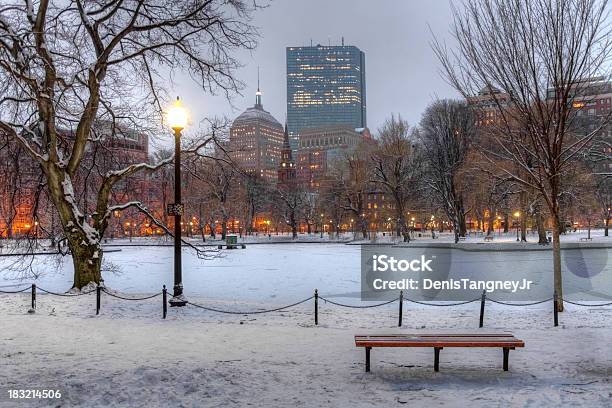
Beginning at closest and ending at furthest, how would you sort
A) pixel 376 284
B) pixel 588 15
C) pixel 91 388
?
pixel 91 388 < pixel 588 15 < pixel 376 284

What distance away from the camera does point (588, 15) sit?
11367 millimetres

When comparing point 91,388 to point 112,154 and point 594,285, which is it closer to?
point 112,154

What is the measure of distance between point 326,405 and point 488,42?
9.94m

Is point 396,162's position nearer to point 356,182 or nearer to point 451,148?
point 451,148

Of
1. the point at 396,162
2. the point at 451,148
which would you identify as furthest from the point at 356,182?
the point at 451,148

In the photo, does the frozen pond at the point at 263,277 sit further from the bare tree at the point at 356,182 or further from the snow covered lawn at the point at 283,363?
→ the bare tree at the point at 356,182

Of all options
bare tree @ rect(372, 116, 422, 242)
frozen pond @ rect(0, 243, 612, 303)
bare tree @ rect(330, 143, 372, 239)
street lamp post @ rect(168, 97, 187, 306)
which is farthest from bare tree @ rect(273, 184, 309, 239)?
street lamp post @ rect(168, 97, 187, 306)

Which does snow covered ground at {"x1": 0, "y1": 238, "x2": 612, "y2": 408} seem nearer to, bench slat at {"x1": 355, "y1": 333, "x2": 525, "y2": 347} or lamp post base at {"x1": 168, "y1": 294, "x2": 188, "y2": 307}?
lamp post base at {"x1": 168, "y1": 294, "x2": 188, "y2": 307}

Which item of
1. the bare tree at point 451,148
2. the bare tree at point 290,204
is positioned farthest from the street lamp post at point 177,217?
the bare tree at point 290,204

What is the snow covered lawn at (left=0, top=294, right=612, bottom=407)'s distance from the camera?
6664 millimetres

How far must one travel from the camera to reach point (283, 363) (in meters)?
8.34

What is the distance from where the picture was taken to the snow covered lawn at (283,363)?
21.9ft

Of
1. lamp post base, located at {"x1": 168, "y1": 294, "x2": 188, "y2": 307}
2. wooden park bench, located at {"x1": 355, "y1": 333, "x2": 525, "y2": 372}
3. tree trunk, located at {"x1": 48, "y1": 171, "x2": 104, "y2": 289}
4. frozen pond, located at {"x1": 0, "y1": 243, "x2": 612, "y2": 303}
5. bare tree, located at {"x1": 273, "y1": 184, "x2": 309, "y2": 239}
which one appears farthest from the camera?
bare tree, located at {"x1": 273, "y1": 184, "x2": 309, "y2": 239}

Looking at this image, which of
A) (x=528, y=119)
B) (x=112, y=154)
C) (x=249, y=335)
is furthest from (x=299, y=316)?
(x=112, y=154)
